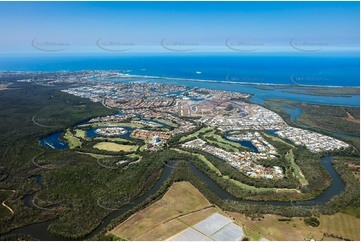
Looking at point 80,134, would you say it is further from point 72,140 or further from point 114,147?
point 114,147

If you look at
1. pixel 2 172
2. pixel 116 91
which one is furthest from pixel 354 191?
pixel 116 91

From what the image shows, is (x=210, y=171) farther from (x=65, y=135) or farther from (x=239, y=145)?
(x=65, y=135)

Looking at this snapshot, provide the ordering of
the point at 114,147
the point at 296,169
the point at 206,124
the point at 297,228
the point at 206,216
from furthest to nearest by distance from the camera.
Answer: the point at 206,124
the point at 114,147
the point at 296,169
the point at 206,216
the point at 297,228

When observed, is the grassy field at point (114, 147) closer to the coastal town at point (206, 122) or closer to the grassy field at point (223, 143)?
the coastal town at point (206, 122)

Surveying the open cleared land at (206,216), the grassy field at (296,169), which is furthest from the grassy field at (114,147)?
the grassy field at (296,169)

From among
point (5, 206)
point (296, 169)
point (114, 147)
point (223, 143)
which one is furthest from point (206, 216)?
point (114, 147)

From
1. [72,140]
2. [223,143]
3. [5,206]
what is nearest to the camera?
[5,206]
